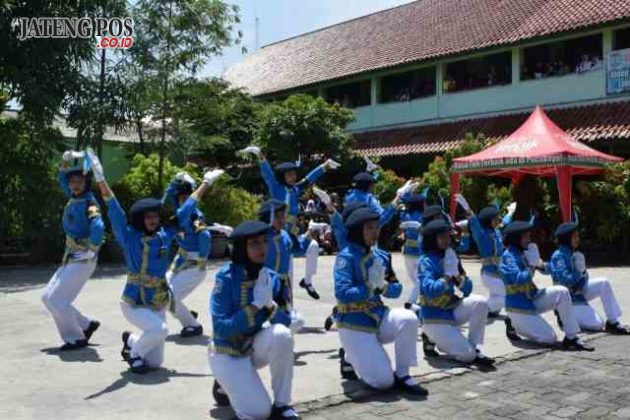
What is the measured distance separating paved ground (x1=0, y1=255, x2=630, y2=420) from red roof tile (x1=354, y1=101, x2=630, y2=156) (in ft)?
35.9

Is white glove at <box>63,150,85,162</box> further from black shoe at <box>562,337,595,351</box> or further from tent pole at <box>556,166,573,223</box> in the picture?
tent pole at <box>556,166,573,223</box>

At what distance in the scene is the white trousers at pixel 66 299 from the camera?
7230 mm

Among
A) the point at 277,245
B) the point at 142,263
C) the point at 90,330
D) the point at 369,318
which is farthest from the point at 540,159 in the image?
the point at 142,263

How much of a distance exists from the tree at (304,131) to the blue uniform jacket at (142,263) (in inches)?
652

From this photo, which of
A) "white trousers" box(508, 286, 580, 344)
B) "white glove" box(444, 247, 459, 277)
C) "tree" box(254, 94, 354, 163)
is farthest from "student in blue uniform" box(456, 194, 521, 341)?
"tree" box(254, 94, 354, 163)

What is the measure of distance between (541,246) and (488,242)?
9.28 m

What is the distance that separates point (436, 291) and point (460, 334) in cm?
51

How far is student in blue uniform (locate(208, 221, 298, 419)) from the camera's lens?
15.7 ft

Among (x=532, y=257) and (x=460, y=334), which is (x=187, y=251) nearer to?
(x=460, y=334)

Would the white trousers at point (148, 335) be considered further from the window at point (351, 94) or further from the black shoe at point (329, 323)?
the window at point (351, 94)

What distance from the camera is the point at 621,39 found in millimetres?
19922

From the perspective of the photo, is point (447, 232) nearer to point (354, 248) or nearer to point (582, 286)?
point (354, 248)

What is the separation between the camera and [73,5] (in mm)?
15898

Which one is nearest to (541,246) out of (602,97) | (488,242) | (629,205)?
(629,205)
